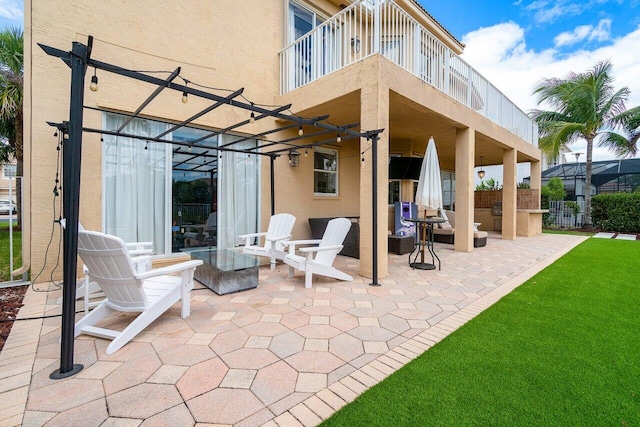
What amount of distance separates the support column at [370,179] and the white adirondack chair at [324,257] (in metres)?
0.41

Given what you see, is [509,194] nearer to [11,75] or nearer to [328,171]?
[328,171]

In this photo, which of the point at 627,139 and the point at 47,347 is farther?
the point at 627,139

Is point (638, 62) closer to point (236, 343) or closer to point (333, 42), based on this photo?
point (333, 42)

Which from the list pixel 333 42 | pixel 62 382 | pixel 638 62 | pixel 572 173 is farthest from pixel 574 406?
Answer: pixel 572 173

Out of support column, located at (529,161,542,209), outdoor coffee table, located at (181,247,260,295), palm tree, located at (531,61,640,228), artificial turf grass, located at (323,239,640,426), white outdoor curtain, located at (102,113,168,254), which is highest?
palm tree, located at (531,61,640,228)

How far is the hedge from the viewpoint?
12.5 metres

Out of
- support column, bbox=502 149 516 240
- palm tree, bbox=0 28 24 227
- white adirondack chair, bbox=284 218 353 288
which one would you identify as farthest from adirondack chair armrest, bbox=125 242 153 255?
Result: support column, bbox=502 149 516 240

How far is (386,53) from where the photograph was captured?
562cm

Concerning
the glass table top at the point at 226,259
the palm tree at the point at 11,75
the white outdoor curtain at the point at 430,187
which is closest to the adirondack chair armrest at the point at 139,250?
the glass table top at the point at 226,259

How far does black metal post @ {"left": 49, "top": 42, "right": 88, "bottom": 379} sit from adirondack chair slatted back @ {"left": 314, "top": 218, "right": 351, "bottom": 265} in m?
2.95

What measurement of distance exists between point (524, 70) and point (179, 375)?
85.1 ft

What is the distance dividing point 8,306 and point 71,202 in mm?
2718

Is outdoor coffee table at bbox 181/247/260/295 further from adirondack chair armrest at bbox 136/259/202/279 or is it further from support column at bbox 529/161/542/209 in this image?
support column at bbox 529/161/542/209

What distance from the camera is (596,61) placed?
517 inches
